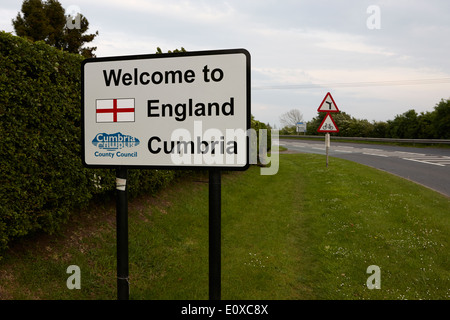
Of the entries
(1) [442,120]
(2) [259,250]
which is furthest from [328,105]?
(1) [442,120]

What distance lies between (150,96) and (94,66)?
0.56 metres

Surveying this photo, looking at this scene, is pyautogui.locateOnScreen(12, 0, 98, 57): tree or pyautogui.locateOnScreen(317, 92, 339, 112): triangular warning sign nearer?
pyautogui.locateOnScreen(317, 92, 339, 112): triangular warning sign

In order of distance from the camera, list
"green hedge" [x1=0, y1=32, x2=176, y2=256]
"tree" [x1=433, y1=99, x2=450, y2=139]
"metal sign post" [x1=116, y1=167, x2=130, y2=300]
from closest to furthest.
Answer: "metal sign post" [x1=116, y1=167, x2=130, y2=300]
"green hedge" [x1=0, y1=32, x2=176, y2=256]
"tree" [x1=433, y1=99, x2=450, y2=139]

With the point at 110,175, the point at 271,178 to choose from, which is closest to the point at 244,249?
the point at 110,175

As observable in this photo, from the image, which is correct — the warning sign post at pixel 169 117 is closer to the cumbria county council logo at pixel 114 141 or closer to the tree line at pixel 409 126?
the cumbria county council logo at pixel 114 141

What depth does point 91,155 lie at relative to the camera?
2756 millimetres

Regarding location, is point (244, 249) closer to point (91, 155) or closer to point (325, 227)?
point (325, 227)

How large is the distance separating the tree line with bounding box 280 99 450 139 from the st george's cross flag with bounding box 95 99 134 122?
3216 cm

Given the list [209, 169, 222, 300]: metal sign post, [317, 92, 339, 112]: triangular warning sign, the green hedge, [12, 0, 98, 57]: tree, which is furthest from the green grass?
[12, 0, 98, 57]: tree

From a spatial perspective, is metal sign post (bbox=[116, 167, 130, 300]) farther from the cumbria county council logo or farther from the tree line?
the tree line

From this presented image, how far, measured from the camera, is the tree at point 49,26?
2566 cm

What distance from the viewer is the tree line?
93.9 feet

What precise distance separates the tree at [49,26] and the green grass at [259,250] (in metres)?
22.1

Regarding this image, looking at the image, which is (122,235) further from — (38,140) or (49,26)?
(49,26)
